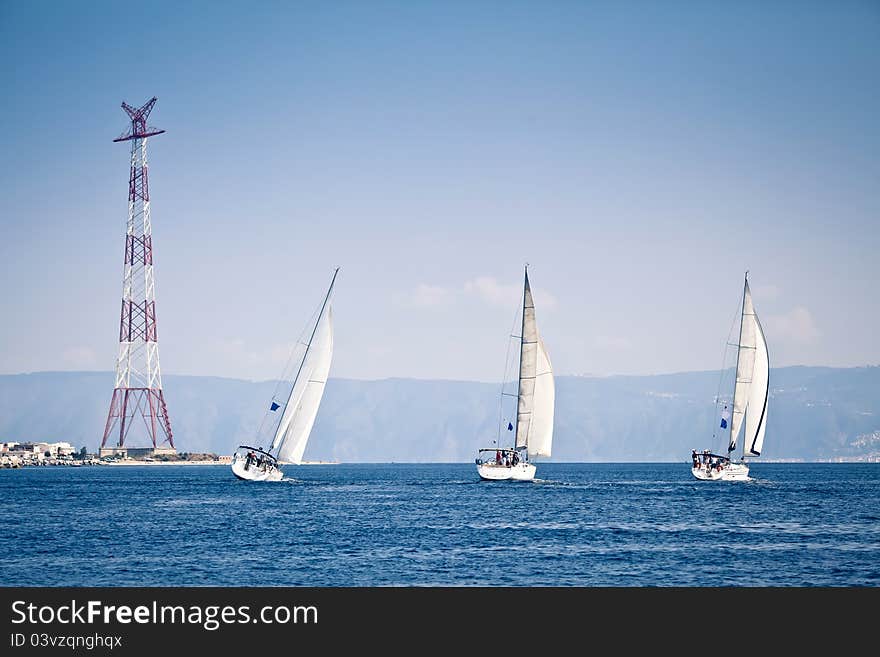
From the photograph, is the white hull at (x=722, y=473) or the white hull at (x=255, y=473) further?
the white hull at (x=722, y=473)

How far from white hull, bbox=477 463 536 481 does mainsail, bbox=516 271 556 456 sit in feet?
9.47

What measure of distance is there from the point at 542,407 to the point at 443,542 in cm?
4074

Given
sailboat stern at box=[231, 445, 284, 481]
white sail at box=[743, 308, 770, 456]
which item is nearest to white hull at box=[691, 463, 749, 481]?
white sail at box=[743, 308, 770, 456]

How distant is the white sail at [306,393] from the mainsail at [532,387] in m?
15.0

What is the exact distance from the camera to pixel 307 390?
7862cm

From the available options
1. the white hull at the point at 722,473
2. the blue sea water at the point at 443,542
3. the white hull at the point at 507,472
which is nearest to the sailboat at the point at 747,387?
the white hull at the point at 722,473

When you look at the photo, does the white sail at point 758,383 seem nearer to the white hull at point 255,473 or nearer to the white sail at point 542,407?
the white sail at point 542,407

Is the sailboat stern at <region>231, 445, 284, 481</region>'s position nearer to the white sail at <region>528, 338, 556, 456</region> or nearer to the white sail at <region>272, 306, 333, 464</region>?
the white sail at <region>272, 306, 333, 464</region>

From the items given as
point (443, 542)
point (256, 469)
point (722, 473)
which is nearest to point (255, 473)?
point (256, 469)

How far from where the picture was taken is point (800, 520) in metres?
49.2

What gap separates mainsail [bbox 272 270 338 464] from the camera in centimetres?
7781

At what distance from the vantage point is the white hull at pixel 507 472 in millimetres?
82125
